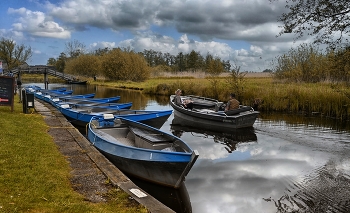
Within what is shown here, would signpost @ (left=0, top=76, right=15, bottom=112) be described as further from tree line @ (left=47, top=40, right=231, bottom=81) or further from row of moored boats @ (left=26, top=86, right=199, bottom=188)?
tree line @ (left=47, top=40, right=231, bottom=81)

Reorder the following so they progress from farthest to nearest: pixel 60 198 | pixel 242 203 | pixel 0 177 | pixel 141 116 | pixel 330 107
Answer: pixel 330 107 < pixel 141 116 < pixel 242 203 < pixel 0 177 < pixel 60 198

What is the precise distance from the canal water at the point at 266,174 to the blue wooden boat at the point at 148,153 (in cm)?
42

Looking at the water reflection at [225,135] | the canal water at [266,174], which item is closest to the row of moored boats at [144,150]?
the canal water at [266,174]

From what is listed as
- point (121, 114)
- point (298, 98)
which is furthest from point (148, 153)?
point (298, 98)

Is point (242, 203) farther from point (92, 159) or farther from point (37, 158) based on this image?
point (37, 158)

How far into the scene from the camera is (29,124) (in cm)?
1095

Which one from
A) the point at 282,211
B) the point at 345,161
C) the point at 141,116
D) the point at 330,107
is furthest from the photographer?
the point at 330,107

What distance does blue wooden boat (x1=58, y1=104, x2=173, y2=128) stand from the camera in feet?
43.8

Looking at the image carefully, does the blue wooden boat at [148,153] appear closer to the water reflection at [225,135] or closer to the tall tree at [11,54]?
the water reflection at [225,135]

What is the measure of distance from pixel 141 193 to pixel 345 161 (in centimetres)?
731

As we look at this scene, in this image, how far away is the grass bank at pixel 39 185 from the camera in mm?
4547

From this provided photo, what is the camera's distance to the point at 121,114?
14641 millimetres

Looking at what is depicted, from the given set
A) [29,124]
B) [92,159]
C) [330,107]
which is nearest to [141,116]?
[29,124]

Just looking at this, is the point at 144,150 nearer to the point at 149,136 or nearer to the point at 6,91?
the point at 149,136
